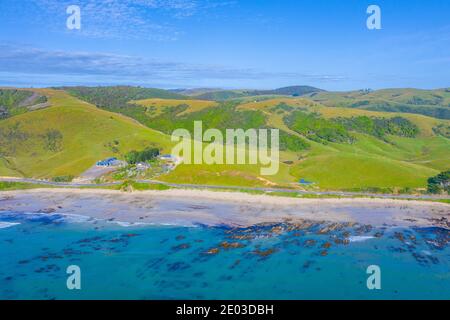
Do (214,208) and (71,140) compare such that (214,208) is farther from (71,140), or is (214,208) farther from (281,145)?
(281,145)

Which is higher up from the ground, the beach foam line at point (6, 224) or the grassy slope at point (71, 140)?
the grassy slope at point (71, 140)

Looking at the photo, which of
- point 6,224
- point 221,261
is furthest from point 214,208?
point 6,224

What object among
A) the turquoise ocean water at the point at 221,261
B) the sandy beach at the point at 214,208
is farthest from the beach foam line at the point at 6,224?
the sandy beach at the point at 214,208

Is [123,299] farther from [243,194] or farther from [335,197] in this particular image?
[335,197]

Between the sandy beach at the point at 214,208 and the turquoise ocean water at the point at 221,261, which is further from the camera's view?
the sandy beach at the point at 214,208

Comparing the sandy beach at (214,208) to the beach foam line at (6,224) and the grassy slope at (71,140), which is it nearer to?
the beach foam line at (6,224)

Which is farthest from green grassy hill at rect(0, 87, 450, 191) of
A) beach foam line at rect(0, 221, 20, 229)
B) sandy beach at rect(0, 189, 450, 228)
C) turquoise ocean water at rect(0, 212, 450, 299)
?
beach foam line at rect(0, 221, 20, 229)

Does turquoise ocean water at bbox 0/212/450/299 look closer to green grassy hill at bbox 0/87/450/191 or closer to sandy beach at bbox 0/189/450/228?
sandy beach at bbox 0/189/450/228
